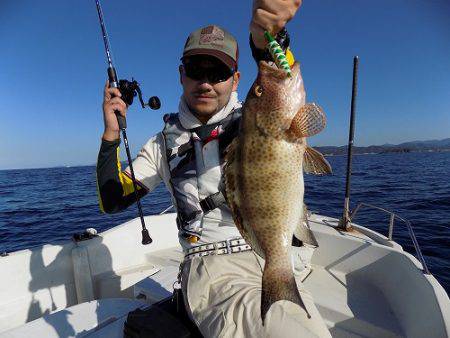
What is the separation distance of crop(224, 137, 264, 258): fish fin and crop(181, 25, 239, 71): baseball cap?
0.99 meters

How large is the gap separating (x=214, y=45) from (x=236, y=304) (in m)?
2.21

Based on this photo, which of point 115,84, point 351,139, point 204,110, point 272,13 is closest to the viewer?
point 272,13

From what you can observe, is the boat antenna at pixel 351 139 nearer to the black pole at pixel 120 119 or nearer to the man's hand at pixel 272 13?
the man's hand at pixel 272 13

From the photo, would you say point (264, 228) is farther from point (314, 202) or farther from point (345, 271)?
point (314, 202)

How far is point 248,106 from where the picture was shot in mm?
2174

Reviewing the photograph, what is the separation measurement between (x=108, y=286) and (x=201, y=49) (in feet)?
14.3

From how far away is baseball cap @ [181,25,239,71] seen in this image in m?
2.68

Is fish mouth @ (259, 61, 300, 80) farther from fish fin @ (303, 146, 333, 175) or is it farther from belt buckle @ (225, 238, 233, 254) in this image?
belt buckle @ (225, 238, 233, 254)

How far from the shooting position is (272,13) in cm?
222

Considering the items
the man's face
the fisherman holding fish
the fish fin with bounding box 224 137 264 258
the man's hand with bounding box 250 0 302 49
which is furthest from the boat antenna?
the fish fin with bounding box 224 137 264 258

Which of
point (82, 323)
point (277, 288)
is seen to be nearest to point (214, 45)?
point (277, 288)

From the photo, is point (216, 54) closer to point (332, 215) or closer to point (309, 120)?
point (309, 120)

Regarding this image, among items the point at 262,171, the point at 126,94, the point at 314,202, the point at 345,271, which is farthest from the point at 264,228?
the point at 314,202

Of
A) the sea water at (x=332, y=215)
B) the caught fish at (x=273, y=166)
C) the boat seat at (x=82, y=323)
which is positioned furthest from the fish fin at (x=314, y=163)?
the sea water at (x=332, y=215)
